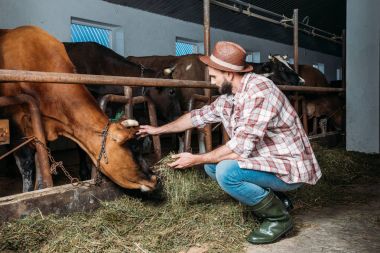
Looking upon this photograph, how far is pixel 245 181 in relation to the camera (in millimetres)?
2641

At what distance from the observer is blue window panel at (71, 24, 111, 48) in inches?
305

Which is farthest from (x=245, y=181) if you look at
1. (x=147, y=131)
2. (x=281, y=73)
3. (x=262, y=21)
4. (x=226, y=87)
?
(x=262, y=21)

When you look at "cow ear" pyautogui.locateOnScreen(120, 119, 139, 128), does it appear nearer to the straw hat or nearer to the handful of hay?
the handful of hay

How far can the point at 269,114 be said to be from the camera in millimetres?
2516

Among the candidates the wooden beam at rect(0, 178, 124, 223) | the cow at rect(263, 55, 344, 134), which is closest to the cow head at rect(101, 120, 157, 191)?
the wooden beam at rect(0, 178, 124, 223)

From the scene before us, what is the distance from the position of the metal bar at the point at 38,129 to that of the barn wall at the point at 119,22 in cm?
377

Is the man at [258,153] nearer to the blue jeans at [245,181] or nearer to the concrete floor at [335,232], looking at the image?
the blue jeans at [245,181]

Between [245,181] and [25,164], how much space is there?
1839 millimetres

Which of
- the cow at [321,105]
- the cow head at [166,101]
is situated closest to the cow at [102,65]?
the cow head at [166,101]

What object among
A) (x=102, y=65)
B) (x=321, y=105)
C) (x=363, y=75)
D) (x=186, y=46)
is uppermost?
(x=186, y=46)

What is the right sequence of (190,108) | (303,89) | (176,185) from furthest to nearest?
1. (303,89)
2. (190,108)
3. (176,185)

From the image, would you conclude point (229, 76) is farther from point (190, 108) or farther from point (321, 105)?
point (321, 105)

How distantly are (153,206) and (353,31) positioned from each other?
4860 millimetres

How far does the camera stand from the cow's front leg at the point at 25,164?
3330 millimetres
